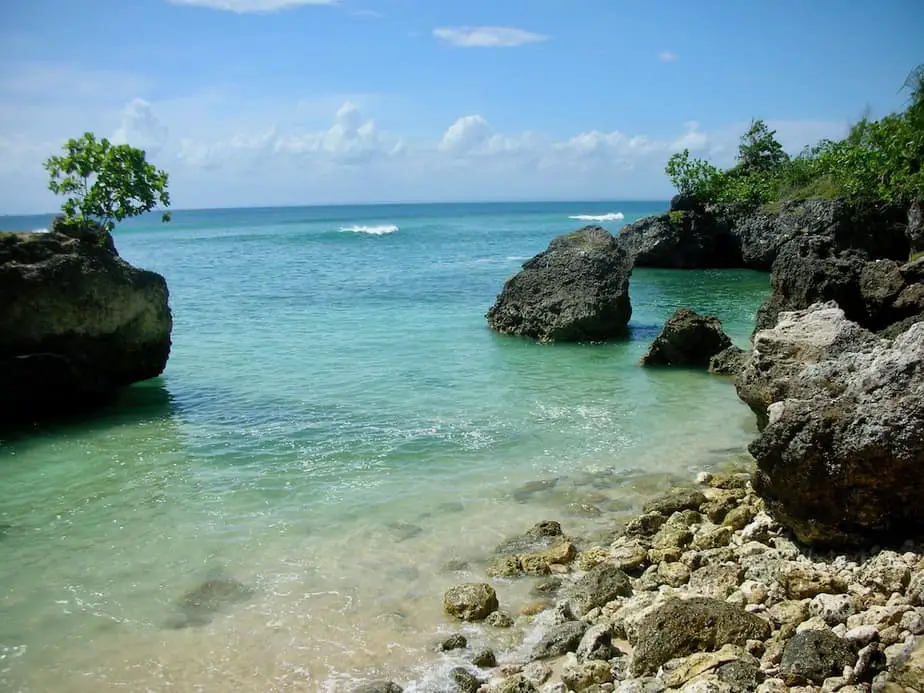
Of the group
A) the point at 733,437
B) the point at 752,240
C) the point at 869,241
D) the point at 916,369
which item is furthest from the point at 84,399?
the point at 752,240

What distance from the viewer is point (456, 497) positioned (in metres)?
12.1

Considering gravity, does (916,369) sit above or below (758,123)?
below

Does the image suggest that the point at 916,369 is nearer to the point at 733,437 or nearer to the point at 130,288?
the point at 733,437

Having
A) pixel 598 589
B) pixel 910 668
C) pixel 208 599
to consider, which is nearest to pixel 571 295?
pixel 598 589

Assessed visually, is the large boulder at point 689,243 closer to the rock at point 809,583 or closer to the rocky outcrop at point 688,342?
the rocky outcrop at point 688,342

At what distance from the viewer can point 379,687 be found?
24.3 ft

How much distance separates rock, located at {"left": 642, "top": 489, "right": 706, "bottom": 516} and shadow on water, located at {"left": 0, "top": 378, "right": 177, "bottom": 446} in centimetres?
1044

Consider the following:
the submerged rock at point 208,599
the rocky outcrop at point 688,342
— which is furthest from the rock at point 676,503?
the rocky outcrop at point 688,342

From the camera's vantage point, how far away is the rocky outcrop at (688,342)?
20.2 m

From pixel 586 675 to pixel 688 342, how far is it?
46.3 feet

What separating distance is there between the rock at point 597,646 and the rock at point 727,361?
12576mm

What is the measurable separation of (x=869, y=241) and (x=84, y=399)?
3144cm

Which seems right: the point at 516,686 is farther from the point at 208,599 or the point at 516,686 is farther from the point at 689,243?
the point at 689,243

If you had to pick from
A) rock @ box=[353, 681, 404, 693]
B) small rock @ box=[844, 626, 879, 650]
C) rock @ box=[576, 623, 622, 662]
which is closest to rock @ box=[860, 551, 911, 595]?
small rock @ box=[844, 626, 879, 650]
